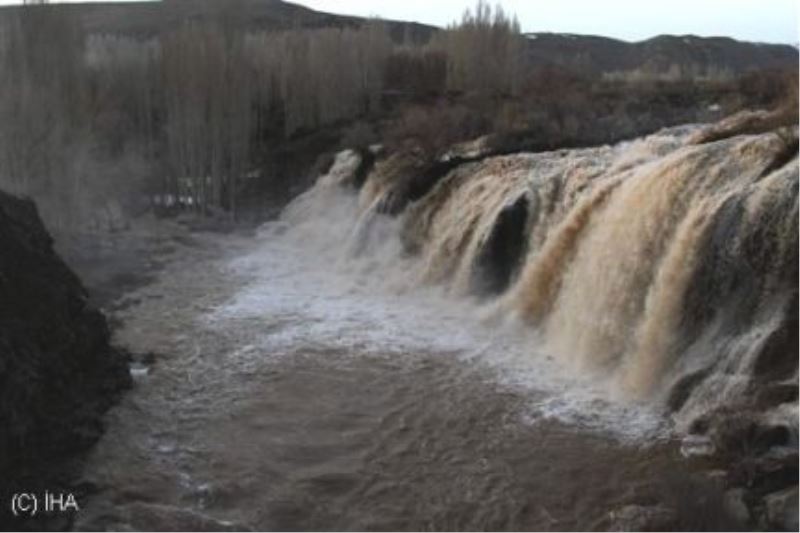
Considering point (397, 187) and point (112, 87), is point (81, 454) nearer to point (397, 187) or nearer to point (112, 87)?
point (397, 187)

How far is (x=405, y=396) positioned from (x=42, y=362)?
10.2 feet

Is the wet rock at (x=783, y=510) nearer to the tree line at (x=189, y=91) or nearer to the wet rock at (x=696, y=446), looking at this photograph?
the wet rock at (x=696, y=446)

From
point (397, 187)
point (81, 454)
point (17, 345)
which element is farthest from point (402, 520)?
point (397, 187)

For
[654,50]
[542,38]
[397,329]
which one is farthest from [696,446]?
[542,38]

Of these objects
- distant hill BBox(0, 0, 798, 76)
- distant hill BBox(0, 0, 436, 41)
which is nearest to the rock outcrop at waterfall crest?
distant hill BBox(0, 0, 798, 76)

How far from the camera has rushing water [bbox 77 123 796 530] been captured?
21.6 ft

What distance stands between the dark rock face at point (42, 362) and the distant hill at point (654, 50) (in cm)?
3790

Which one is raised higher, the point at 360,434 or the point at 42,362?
the point at 42,362

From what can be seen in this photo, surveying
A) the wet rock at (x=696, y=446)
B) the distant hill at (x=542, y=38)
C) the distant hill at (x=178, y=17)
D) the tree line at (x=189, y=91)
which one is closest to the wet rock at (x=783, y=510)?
the wet rock at (x=696, y=446)

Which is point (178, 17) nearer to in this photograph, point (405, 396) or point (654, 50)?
point (654, 50)

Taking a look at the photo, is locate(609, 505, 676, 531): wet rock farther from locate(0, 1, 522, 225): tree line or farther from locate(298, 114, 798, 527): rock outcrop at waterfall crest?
locate(0, 1, 522, 225): tree line

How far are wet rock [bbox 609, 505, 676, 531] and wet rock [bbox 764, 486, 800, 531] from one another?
0.58m

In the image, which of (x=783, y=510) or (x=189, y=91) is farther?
(x=189, y=91)

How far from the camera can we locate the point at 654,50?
5069 cm
